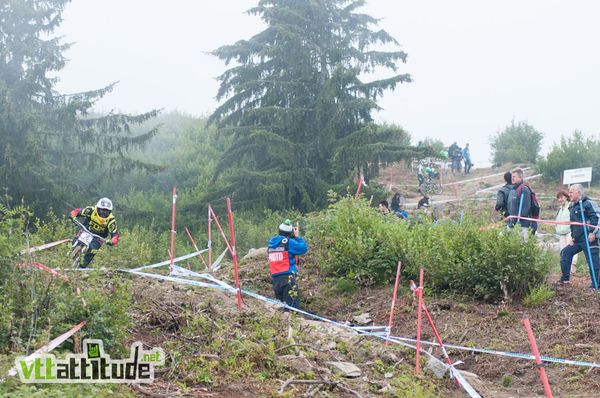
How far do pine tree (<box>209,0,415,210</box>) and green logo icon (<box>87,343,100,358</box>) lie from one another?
20217mm

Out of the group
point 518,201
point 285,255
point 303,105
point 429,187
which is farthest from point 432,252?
point 429,187

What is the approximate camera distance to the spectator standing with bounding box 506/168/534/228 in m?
12.2

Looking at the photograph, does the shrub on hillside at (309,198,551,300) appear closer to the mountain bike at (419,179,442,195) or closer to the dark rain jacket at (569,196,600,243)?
the dark rain jacket at (569,196,600,243)

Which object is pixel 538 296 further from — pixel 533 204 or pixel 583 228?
pixel 533 204

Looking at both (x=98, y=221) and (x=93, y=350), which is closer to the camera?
(x=93, y=350)

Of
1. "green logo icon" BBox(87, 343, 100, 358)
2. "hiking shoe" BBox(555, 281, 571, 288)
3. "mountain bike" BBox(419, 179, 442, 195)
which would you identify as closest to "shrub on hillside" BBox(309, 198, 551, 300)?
"hiking shoe" BBox(555, 281, 571, 288)

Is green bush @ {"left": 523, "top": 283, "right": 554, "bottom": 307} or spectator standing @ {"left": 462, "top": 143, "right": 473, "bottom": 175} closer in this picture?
green bush @ {"left": 523, "top": 283, "right": 554, "bottom": 307}

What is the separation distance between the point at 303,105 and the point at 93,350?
75.7 ft

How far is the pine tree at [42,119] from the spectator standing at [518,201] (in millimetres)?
17881

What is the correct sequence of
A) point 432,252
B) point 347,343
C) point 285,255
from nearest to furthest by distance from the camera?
point 347,343 → point 285,255 → point 432,252

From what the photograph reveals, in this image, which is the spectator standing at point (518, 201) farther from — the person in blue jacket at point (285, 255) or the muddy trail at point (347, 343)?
the person in blue jacket at point (285, 255)

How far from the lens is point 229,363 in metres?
7.20

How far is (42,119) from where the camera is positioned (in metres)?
26.1

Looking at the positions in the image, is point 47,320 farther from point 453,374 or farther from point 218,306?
point 453,374
